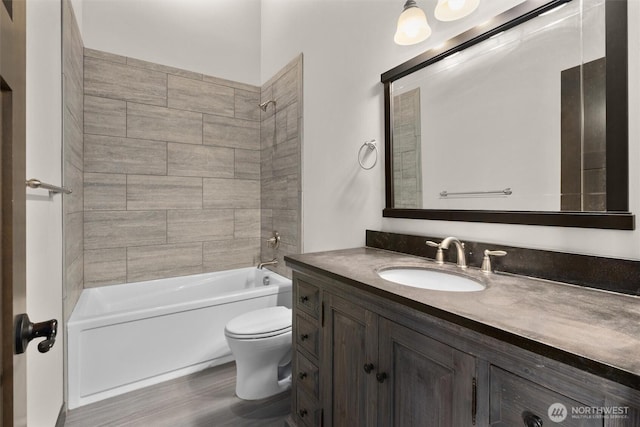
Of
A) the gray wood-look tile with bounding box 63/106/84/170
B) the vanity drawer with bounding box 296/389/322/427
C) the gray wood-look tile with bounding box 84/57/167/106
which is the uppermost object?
the gray wood-look tile with bounding box 84/57/167/106

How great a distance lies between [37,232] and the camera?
50.6 inches

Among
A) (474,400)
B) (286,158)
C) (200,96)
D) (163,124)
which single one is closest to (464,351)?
(474,400)

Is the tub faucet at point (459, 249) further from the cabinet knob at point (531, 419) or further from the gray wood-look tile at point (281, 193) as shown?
the gray wood-look tile at point (281, 193)

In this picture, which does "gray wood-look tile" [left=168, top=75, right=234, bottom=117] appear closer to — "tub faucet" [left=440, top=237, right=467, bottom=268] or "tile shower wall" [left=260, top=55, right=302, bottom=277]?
"tile shower wall" [left=260, top=55, right=302, bottom=277]

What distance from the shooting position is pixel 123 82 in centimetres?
260

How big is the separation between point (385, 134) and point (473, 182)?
1.91 ft

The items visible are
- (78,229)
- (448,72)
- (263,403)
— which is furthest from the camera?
(78,229)

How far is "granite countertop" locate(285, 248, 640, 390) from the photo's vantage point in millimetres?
525

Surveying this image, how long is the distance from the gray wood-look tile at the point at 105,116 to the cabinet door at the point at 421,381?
269cm

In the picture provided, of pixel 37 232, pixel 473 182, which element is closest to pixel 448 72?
pixel 473 182

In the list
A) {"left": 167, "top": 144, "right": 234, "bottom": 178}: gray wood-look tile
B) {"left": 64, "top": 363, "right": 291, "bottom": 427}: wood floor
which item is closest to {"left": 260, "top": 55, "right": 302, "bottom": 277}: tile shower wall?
{"left": 167, "top": 144, "right": 234, "bottom": 178}: gray wood-look tile

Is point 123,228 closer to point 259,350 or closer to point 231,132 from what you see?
point 231,132

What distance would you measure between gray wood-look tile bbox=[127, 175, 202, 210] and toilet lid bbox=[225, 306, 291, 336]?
4.60ft

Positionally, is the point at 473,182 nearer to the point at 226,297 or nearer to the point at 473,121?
the point at 473,121
